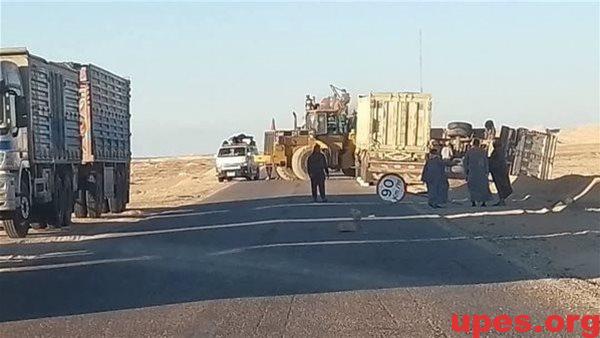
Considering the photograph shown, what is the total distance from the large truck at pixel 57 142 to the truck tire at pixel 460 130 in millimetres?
9678

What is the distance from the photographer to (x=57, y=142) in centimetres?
2439

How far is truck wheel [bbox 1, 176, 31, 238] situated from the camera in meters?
21.2

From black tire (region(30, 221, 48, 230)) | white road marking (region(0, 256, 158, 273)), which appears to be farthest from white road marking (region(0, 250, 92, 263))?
black tire (region(30, 221, 48, 230))

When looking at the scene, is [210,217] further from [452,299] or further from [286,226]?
[452,299]

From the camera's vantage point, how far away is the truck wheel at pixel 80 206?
27572 millimetres

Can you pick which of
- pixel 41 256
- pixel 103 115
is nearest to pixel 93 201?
pixel 103 115

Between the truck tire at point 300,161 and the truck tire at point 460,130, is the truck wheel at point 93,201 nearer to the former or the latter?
the truck tire at point 460,130

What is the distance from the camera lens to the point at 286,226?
2253 cm

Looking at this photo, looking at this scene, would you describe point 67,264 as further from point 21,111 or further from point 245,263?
point 21,111

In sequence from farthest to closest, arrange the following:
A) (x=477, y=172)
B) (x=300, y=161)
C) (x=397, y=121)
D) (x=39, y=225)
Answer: (x=300, y=161) < (x=397, y=121) < (x=477, y=172) < (x=39, y=225)

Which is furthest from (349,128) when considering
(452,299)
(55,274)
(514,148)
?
(452,299)

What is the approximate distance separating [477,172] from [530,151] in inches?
275

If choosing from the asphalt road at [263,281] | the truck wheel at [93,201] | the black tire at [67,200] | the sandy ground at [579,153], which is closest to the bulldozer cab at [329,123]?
the sandy ground at [579,153]

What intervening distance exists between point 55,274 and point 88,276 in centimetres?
73
